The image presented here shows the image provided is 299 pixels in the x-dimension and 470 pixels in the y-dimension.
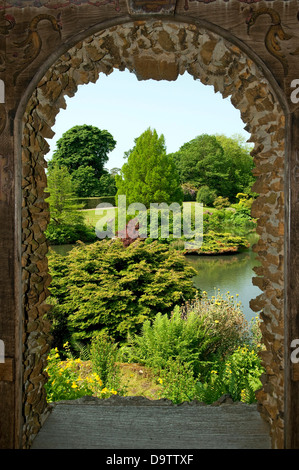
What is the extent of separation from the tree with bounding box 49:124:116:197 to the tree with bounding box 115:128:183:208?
4.88m

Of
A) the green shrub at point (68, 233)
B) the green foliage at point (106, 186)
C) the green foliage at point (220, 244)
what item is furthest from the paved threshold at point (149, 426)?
the green foliage at point (106, 186)

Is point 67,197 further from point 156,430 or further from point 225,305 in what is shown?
point 156,430

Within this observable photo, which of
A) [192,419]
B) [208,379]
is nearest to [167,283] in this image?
[208,379]

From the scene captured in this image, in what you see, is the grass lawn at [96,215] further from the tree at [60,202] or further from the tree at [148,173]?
the tree at [148,173]

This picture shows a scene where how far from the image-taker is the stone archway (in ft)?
5.10

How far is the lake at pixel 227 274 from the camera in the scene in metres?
6.54

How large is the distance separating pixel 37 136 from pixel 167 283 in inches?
144

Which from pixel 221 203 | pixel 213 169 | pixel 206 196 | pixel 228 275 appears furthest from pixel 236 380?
pixel 213 169

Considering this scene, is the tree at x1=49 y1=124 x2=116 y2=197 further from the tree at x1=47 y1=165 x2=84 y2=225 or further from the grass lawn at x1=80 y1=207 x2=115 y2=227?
the tree at x1=47 y1=165 x2=84 y2=225

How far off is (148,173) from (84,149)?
6144 mm

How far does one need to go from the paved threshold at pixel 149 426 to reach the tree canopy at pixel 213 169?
35.8 feet

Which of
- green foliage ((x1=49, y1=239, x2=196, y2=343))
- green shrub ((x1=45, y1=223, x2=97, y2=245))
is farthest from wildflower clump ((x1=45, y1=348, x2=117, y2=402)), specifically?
green shrub ((x1=45, y1=223, x2=97, y2=245))

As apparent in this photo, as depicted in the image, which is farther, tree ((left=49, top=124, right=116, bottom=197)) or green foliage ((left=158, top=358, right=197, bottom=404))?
tree ((left=49, top=124, right=116, bottom=197))
